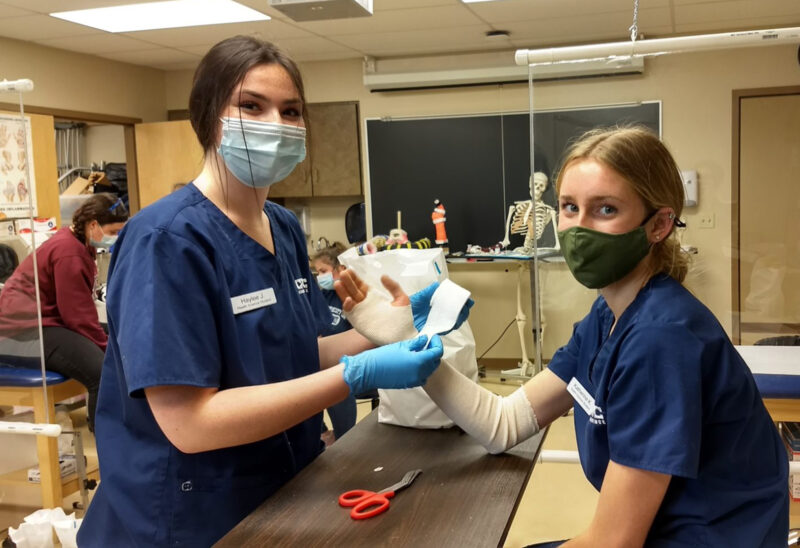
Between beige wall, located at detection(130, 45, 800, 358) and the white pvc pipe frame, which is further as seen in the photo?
beige wall, located at detection(130, 45, 800, 358)

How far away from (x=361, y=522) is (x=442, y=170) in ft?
14.3

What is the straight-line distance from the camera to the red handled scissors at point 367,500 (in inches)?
45.8

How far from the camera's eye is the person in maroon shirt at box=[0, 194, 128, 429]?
10.5 ft

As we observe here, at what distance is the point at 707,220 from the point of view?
2520 mm

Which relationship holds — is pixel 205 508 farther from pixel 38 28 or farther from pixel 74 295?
pixel 38 28

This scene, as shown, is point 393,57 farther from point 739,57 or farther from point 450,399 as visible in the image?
point 450,399

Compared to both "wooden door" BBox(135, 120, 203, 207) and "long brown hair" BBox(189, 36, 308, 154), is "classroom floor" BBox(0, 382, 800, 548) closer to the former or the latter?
"long brown hair" BBox(189, 36, 308, 154)

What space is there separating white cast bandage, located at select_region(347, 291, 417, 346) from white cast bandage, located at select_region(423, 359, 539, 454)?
0.33 ft

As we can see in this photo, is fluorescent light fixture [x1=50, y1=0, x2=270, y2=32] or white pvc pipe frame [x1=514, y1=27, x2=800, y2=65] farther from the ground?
fluorescent light fixture [x1=50, y1=0, x2=270, y2=32]

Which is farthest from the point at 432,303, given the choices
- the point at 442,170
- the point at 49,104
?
the point at 49,104

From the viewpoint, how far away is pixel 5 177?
415cm

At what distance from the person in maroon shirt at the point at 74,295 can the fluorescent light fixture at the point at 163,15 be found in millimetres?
1141

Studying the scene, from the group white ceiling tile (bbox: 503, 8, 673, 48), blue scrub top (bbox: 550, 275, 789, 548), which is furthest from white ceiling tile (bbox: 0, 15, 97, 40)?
blue scrub top (bbox: 550, 275, 789, 548)

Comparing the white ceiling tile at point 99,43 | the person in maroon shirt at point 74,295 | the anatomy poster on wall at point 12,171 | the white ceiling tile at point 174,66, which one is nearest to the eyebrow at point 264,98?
the person in maroon shirt at point 74,295
